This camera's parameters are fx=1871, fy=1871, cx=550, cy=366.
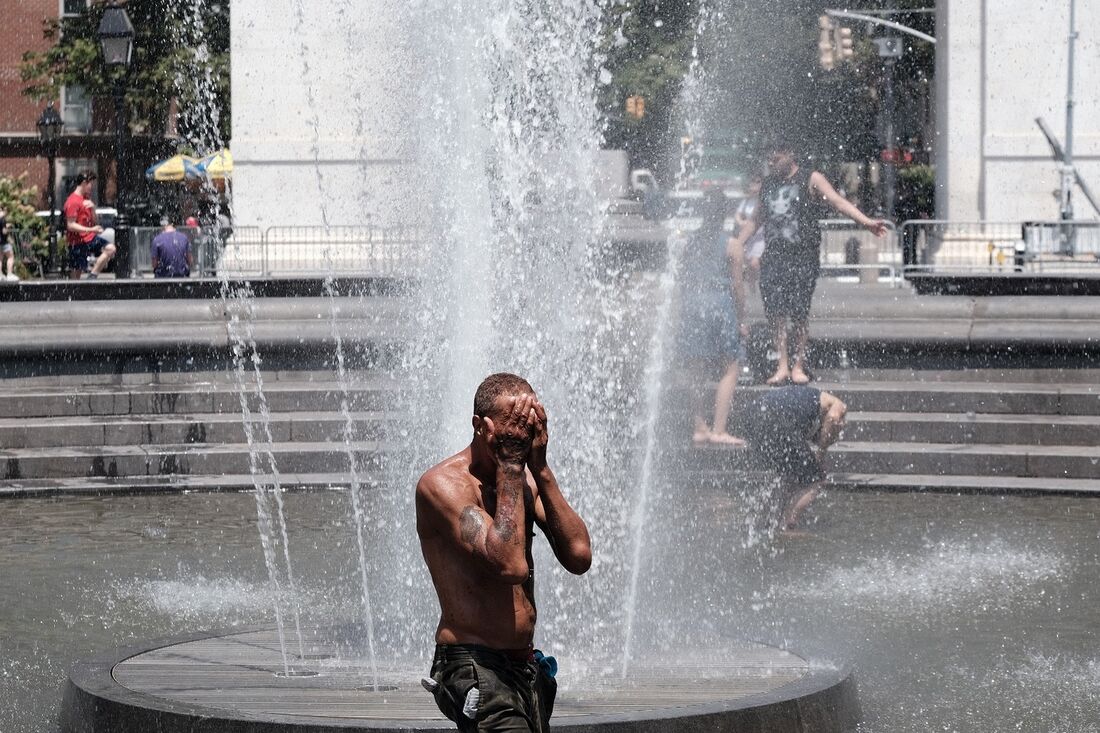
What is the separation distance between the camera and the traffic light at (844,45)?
150ft

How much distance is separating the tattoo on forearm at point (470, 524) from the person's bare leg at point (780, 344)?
724 centimetres

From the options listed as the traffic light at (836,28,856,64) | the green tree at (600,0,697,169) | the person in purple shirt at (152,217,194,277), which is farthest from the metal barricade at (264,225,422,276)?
the traffic light at (836,28,856,64)

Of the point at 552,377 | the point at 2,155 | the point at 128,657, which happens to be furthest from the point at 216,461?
the point at 2,155

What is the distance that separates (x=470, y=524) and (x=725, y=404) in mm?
7556

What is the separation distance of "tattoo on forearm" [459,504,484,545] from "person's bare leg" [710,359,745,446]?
7420 mm

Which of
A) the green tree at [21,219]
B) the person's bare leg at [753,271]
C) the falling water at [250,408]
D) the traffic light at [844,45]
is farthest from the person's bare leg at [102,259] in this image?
the traffic light at [844,45]

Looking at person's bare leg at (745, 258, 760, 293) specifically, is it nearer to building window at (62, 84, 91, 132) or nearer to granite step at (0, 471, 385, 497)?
granite step at (0, 471, 385, 497)

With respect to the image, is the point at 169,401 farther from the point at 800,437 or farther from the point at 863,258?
the point at 863,258

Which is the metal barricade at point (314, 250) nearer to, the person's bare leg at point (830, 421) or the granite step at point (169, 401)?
the granite step at point (169, 401)

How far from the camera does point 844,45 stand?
156 feet

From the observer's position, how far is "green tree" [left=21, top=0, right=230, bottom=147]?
39.5 m

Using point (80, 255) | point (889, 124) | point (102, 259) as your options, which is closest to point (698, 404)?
point (80, 255)

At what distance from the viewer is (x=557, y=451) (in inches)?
340

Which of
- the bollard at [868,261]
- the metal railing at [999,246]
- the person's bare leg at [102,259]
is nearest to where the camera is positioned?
the metal railing at [999,246]
